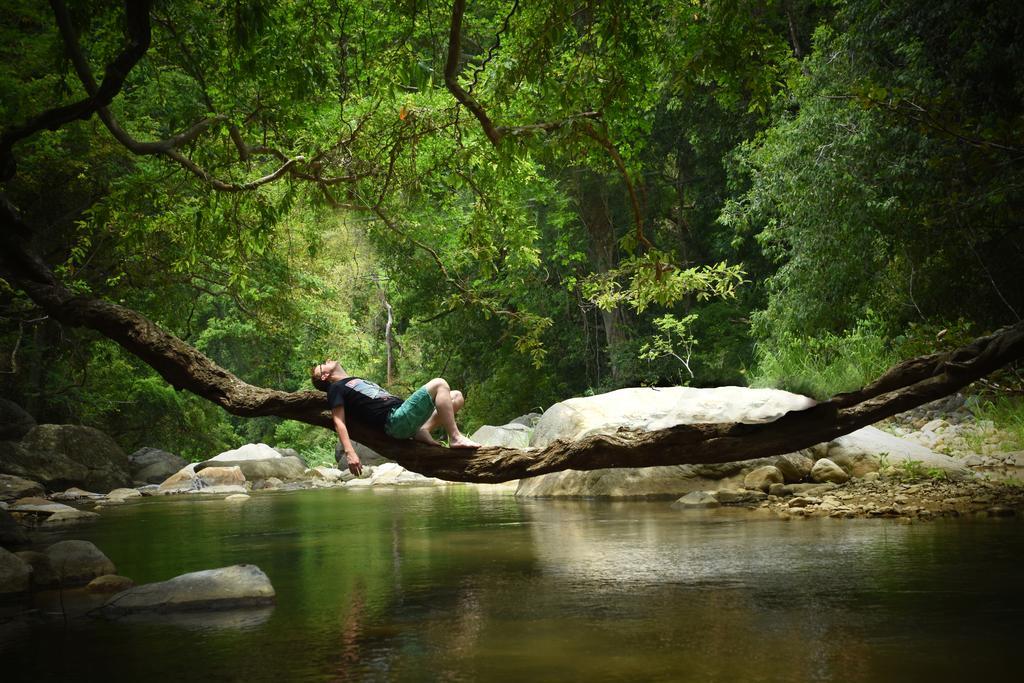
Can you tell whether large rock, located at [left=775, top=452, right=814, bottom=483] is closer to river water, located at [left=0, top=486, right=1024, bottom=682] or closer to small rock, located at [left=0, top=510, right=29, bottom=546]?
river water, located at [left=0, top=486, right=1024, bottom=682]

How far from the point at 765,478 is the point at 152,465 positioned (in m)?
15.4

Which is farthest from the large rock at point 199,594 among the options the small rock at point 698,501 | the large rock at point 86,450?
the large rock at point 86,450

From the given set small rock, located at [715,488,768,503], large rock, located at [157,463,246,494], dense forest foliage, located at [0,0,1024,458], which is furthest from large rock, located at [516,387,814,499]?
large rock, located at [157,463,246,494]

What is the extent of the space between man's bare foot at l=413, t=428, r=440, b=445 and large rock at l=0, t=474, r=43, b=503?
12.1 meters

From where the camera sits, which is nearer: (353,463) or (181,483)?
(353,463)

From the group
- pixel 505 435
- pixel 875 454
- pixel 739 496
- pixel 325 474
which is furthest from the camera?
pixel 325 474

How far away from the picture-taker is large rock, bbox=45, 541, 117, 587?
7.33 metres

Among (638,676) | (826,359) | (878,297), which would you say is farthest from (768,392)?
(638,676)

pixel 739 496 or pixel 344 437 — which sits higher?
pixel 344 437

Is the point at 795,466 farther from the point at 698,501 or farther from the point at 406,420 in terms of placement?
the point at 406,420

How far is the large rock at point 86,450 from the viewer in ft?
58.9

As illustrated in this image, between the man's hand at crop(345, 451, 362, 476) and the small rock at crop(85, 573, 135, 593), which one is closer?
the man's hand at crop(345, 451, 362, 476)

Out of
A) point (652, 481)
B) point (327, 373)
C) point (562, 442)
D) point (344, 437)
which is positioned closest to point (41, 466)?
point (652, 481)

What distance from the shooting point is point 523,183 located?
1209 cm
